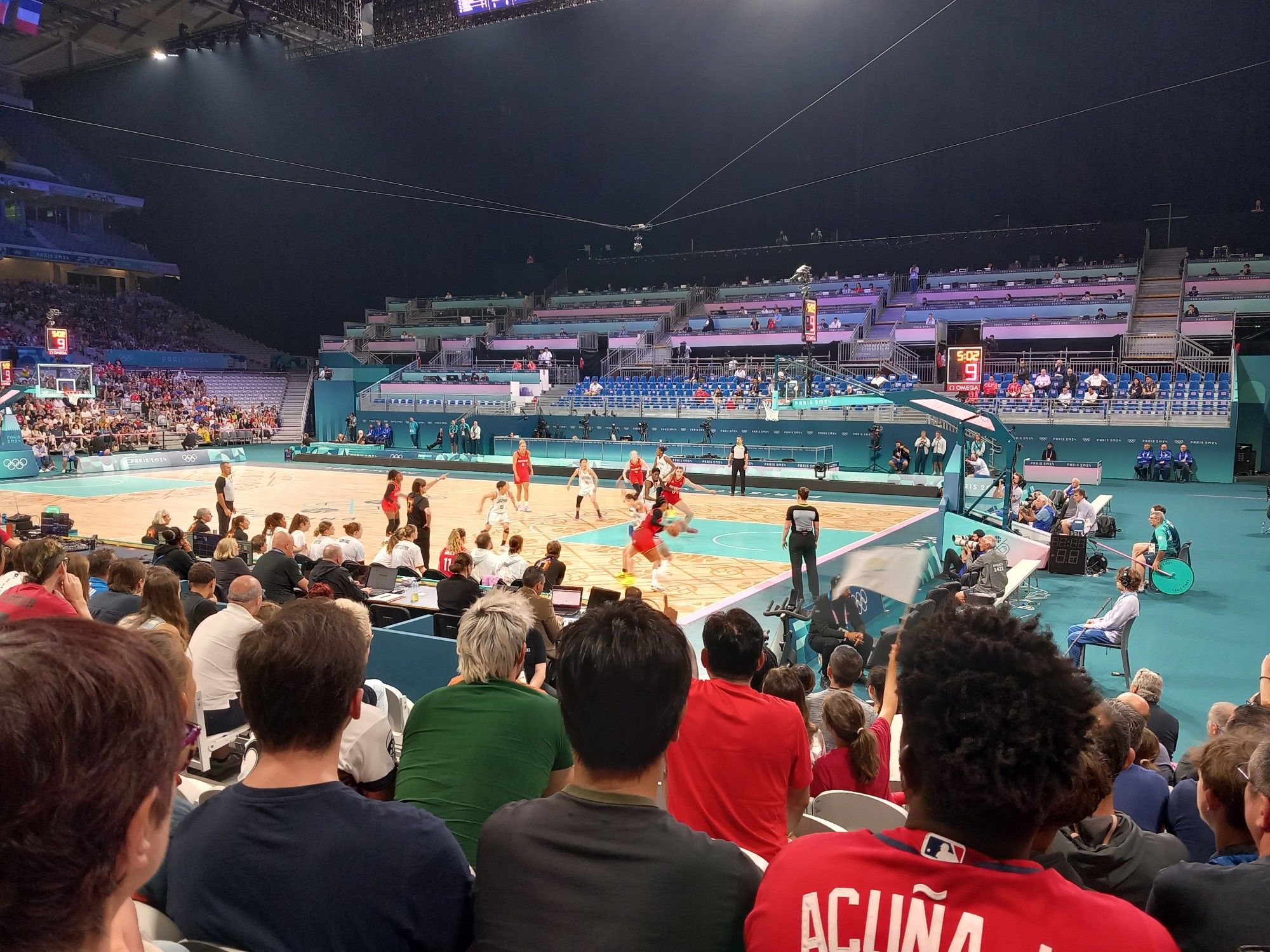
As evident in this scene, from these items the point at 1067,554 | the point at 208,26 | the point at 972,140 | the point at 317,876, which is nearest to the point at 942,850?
the point at 317,876

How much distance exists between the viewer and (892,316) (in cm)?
3672

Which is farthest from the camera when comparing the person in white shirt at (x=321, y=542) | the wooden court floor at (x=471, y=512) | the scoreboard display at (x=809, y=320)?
the scoreboard display at (x=809, y=320)

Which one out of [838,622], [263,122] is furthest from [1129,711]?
[263,122]

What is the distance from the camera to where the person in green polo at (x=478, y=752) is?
2684mm

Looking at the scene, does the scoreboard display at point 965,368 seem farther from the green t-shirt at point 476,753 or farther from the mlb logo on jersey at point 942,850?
the mlb logo on jersey at point 942,850

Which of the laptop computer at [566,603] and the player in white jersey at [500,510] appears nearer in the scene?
the laptop computer at [566,603]

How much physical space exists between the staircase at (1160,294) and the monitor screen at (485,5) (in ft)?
80.0

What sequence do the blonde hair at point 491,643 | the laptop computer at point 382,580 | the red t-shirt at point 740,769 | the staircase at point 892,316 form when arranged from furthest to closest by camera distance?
→ the staircase at point 892,316 → the laptop computer at point 382,580 → the blonde hair at point 491,643 → the red t-shirt at point 740,769

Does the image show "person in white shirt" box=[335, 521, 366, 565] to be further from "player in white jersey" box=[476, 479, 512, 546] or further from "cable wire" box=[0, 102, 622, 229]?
"cable wire" box=[0, 102, 622, 229]

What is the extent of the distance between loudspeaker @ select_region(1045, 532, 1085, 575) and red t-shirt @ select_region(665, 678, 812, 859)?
12.3 m

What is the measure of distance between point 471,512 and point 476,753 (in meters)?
17.4

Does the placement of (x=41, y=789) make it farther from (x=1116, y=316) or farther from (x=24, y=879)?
(x=1116, y=316)

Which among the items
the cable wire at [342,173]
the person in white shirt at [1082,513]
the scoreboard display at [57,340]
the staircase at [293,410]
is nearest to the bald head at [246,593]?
the person in white shirt at [1082,513]

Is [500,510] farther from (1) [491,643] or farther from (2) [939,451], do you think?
(2) [939,451]
